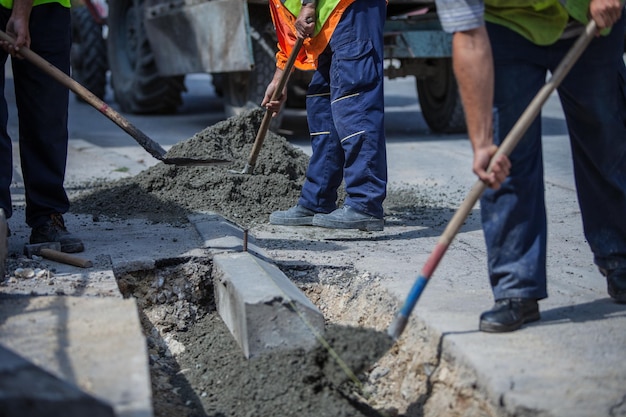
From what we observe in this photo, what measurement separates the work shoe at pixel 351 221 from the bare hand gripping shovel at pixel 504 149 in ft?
5.95

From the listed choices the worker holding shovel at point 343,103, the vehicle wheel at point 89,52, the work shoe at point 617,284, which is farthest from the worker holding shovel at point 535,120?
the vehicle wheel at point 89,52

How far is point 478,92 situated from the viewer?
2.77 m

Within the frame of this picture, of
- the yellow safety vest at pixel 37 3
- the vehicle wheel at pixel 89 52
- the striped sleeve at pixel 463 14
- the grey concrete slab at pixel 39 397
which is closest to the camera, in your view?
the grey concrete slab at pixel 39 397

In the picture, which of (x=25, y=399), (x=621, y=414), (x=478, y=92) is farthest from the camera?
(x=478, y=92)

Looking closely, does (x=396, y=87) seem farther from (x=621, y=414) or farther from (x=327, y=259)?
(x=621, y=414)

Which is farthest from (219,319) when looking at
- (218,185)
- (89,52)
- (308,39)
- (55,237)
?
(89,52)

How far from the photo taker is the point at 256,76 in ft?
27.8

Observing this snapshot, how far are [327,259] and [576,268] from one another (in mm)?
1130

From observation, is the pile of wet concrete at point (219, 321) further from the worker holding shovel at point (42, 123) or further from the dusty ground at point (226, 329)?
the worker holding shovel at point (42, 123)

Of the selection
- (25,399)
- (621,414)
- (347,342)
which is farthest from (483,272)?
(25,399)

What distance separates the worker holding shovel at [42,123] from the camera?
4.11 metres

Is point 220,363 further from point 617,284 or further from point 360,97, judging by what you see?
point 360,97

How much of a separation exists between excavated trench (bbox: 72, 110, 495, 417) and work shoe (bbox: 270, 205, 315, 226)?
0.16m

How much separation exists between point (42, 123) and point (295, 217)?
1.49 meters
